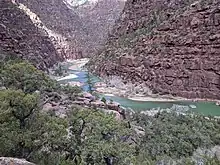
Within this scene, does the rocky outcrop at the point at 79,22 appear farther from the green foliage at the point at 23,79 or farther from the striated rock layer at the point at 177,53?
the green foliage at the point at 23,79

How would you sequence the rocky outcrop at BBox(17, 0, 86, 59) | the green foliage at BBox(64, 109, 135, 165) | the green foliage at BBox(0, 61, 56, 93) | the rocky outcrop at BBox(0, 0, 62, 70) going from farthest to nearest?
the rocky outcrop at BBox(17, 0, 86, 59) < the rocky outcrop at BBox(0, 0, 62, 70) < the green foliage at BBox(0, 61, 56, 93) < the green foliage at BBox(64, 109, 135, 165)

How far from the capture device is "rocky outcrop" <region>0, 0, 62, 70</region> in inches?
2237

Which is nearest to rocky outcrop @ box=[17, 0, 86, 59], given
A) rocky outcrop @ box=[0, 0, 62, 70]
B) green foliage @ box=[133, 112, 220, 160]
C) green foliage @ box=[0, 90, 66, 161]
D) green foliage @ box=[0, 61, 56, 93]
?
rocky outcrop @ box=[0, 0, 62, 70]

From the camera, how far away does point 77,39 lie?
393 ft

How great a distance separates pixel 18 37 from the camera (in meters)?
61.7

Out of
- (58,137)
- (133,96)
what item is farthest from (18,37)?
(58,137)

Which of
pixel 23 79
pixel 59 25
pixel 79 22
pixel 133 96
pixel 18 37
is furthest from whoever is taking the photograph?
pixel 79 22

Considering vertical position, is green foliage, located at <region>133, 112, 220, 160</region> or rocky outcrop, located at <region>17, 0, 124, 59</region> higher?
rocky outcrop, located at <region>17, 0, 124, 59</region>

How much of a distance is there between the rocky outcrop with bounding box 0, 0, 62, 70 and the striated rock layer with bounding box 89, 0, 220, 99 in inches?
561

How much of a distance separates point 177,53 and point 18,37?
26.7 meters

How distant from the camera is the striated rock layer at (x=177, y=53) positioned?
47812 mm

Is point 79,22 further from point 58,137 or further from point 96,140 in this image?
point 58,137

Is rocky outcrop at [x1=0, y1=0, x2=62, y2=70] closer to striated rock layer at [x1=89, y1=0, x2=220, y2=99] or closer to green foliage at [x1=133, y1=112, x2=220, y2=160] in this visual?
striated rock layer at [x1=89, y1=0, x2=220, y2=99]

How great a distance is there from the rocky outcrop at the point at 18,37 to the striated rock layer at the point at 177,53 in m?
14.3
